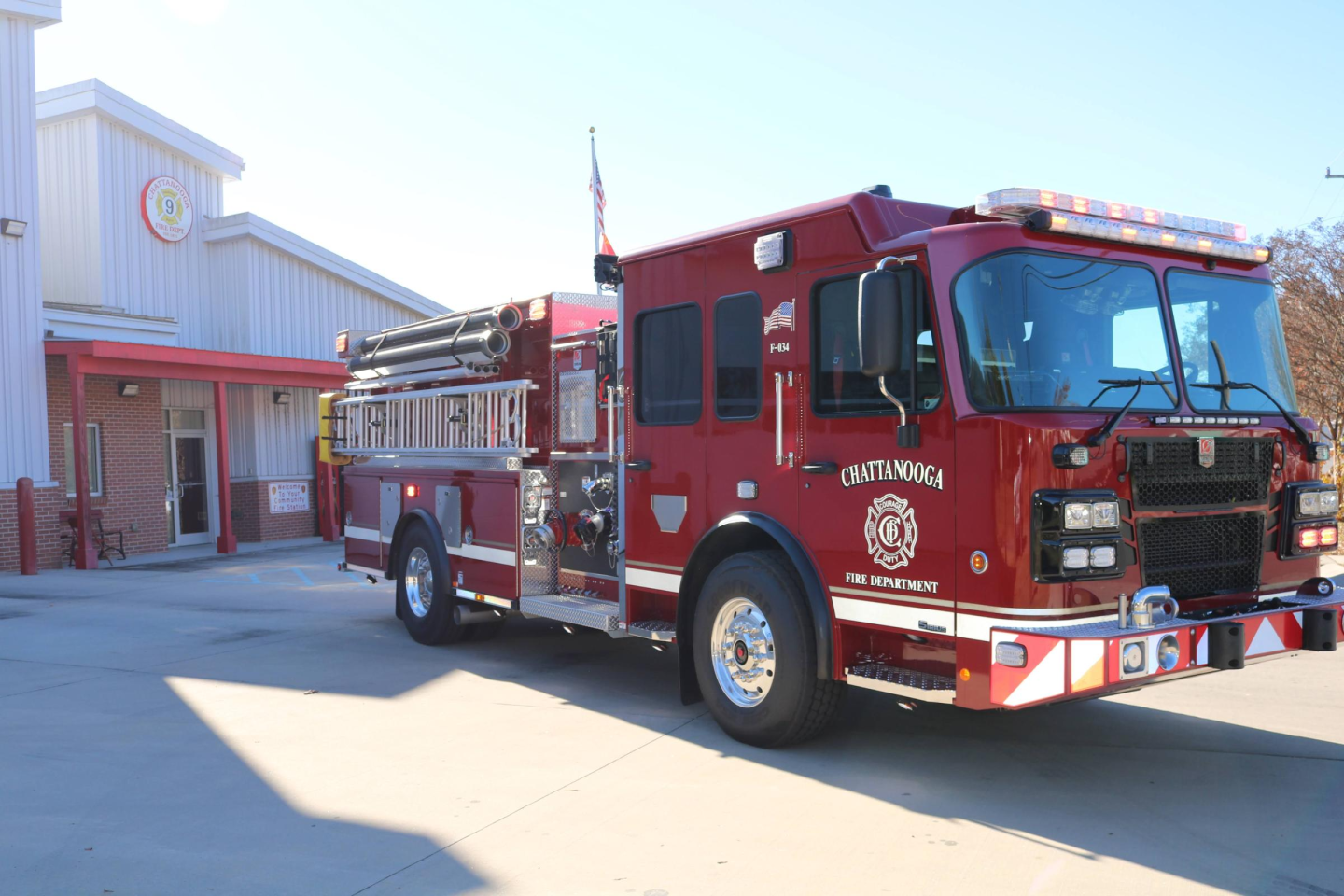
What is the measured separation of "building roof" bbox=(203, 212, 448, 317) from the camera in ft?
65.1

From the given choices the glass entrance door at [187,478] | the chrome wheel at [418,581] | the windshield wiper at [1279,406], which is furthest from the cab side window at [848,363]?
the glass entrance door at [187,478]

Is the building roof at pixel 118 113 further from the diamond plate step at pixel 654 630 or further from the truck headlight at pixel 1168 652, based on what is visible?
the truck headlight at pixel 1168 652

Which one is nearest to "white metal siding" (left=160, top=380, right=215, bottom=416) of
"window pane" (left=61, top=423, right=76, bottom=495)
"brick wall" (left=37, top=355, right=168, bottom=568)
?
"brick wall" (left=37, top=355, right=168, bottom=568)

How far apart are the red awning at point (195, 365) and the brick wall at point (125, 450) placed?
68cm

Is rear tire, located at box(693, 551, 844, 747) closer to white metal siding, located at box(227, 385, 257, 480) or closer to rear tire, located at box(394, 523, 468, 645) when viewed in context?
rear tire, located at box(394, 523, 468, 645)

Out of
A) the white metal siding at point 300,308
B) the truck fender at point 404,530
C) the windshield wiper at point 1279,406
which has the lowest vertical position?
the truck fender at point 404,530

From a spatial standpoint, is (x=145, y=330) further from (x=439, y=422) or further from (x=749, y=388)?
(x=749, y=388)

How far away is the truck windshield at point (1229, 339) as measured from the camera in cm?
521

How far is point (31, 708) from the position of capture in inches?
276

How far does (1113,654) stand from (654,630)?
2.87m

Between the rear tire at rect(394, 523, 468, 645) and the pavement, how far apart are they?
617 mm

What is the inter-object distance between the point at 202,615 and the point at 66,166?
11.4m

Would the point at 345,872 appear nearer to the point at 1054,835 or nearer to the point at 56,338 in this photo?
the point at 1054,835

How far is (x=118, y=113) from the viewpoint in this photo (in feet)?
60.2
